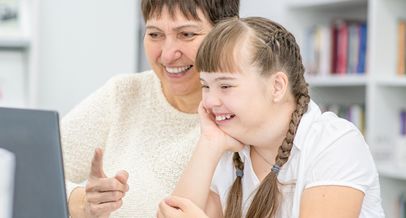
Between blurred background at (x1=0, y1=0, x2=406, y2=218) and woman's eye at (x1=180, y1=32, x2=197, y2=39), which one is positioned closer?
woman's eye at (x1=180, y1=32, x2=197, y2=39)

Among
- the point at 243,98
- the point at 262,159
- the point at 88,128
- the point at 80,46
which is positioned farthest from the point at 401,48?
the point at 243,98

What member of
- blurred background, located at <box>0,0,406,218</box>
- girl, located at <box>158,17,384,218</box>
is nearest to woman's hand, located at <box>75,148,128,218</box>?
girl, located at <box>158,17,384,218</box>

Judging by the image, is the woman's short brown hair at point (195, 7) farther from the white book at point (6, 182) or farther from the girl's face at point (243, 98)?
the white book at point (6, 182)

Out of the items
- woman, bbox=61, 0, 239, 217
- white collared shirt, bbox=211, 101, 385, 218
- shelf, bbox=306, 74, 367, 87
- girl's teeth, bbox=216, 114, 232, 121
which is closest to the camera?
white collared shirt, bbox=211, 101, 385, 218

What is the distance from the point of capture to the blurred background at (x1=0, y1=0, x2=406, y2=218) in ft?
10.6

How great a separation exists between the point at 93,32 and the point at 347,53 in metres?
1.32

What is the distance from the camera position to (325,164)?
3.92ft

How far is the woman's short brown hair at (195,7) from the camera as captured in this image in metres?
1.53

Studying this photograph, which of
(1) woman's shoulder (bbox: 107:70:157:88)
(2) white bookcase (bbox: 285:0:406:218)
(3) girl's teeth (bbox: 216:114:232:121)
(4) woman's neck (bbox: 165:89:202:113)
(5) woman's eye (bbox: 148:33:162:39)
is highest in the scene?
(5) woman's eye (bbox: 148:33:162:39)

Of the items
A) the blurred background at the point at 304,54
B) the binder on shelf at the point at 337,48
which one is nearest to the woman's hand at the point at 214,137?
the blurred background at the point at 304,54

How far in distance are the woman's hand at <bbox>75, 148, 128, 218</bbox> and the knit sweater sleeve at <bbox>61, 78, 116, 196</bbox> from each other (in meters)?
0.38

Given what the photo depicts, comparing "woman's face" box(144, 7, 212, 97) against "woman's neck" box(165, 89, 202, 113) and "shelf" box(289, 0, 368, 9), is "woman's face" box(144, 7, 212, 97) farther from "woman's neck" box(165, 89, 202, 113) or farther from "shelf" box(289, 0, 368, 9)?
"shelf" box(289, 0, 368, 9)

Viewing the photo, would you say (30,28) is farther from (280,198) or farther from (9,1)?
(280,198)

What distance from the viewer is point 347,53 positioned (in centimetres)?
350
